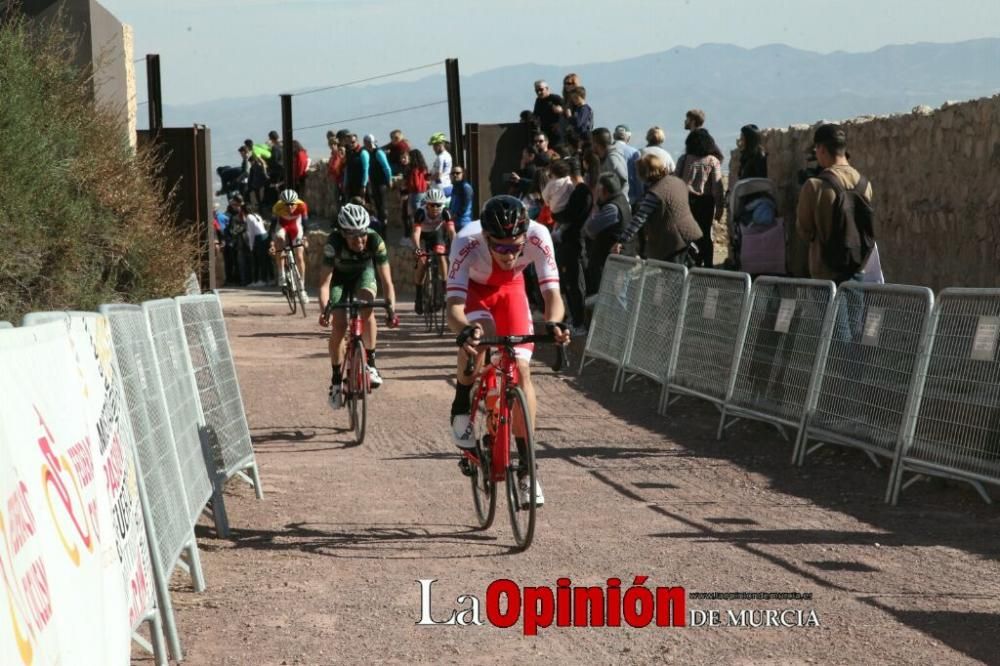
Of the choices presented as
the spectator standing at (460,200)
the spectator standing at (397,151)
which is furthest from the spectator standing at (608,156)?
the spectator standing at (397,151)

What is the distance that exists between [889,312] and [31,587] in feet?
24.1

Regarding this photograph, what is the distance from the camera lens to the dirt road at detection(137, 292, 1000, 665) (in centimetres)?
625

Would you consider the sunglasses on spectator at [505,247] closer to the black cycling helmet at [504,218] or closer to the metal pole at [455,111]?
the black cycling helmet at [504,218]

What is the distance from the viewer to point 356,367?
12602 mm

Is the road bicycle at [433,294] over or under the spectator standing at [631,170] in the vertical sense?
under

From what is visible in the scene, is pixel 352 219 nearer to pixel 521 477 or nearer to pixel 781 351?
pixel 781 351

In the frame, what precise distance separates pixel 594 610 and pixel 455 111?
22695 millimetres

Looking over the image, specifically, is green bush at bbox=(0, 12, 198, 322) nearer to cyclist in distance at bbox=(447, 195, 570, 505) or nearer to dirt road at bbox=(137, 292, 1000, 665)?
dirt road at bbox=(137, 292, 1000, 665)

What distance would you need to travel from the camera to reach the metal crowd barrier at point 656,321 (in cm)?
1390

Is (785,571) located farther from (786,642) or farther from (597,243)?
(597,243)

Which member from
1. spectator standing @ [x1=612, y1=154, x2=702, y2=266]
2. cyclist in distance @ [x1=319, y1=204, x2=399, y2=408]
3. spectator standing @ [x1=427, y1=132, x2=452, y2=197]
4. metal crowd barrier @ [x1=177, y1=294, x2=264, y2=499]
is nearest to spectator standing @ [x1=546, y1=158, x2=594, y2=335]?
spectator standing @ [x1=612, y1=154, x2=702, y2=266]

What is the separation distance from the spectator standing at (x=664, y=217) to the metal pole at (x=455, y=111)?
13324 mm

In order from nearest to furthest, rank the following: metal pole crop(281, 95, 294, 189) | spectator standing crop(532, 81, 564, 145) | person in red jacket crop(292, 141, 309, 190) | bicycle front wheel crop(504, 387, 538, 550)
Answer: bicycle front wheel crop(504, 387, 538, 550) < spectator standing crop(532, 81, 564, 145) < metal pole crop(281, 95, 294, 189) < person in red jacket crop(292, 141, 309, 190)

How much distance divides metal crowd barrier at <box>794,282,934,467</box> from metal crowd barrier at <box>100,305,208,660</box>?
459 centimetres
